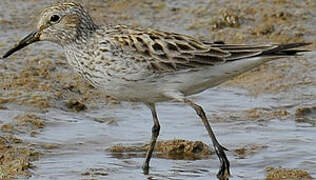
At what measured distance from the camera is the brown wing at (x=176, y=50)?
9797 millimetres

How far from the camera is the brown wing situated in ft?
32.1

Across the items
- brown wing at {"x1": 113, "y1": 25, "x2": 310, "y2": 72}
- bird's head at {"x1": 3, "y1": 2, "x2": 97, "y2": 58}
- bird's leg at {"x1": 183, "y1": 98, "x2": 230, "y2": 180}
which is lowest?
bird's leg at {"x1": 183, "y1": 98, "x2": 230, "y2": 180}

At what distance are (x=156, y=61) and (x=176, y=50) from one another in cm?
29

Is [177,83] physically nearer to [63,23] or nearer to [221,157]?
[221,157]

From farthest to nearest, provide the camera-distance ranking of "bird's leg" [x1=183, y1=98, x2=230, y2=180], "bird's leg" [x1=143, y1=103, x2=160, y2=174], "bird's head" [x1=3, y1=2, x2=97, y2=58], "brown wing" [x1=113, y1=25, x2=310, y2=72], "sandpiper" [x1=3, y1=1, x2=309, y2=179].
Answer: "bird's leg" [x1=143, y1=103, x2=160, y2=174]
"bird's head" [x1=3, y1=2, x2=97, y2=58]
"bird's leg" [x1=183, y1=98, x2=230, y2=180]
"brown wing" [x1=113, y1=25, x2=310, y2=72]
"sandpiper" [x1=3, y1=1, x2=309, y2=179]

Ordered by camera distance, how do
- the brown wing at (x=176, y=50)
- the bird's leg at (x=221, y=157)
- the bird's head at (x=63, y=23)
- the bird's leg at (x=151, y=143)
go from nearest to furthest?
the brown wing at (x=176, y=50) < the bird's leg at (x=221, y=157) < the bird's head at (x=63, y=23) < the bird's leg at (x=151, y=143)

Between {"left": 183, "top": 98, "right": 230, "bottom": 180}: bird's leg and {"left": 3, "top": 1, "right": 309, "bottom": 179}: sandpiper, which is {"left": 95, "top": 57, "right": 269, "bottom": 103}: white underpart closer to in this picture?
{"left": 3, "top": 1, "right": 309, "bottom": 179}: sandpiper

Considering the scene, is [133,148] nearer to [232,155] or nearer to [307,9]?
[232,155]

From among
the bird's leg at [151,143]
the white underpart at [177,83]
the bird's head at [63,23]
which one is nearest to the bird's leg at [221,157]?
the white underpart at [177,83]

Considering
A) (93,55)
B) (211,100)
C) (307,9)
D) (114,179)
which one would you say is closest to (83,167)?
(114,179)

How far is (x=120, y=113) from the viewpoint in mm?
12211

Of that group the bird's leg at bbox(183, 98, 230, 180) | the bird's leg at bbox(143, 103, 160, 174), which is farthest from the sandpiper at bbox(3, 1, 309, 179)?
the bird's leg at bbox(143, 103, 160, 174)

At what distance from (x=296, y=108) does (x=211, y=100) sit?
3.72 ft

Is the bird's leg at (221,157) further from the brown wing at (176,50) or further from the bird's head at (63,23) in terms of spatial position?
the bird's head at (63,23)
